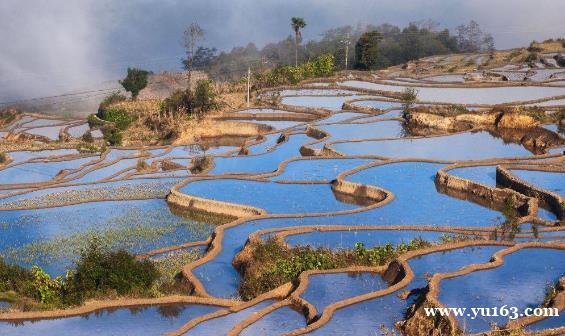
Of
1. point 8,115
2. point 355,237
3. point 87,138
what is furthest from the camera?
point 8,115

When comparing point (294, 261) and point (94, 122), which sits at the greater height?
point (294, 261)

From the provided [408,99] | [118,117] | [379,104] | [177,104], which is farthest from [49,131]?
[408,99]

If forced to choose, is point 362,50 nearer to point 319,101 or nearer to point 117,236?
point 319,101

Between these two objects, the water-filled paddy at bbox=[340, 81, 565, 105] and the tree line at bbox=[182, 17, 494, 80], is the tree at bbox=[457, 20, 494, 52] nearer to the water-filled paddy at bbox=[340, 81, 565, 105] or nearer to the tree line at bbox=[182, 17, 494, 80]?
the tree line at bbox=[182, 17, 494, 80]

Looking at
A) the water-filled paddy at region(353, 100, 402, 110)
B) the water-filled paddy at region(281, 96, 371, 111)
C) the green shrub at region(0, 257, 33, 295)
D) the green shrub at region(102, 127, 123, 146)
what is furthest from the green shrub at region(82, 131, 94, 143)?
the green shrub at region(0, 257, 33, 295)

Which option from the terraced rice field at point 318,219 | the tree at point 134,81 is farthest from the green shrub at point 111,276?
the tree at point 134,81

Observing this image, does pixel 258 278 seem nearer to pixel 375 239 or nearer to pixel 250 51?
pixel 375 239

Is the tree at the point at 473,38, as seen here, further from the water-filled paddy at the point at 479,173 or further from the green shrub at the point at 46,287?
the green shrub at the point at 46,287

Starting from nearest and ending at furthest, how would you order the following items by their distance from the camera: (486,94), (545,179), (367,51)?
(545,179)
(486,94)
(367,51)
